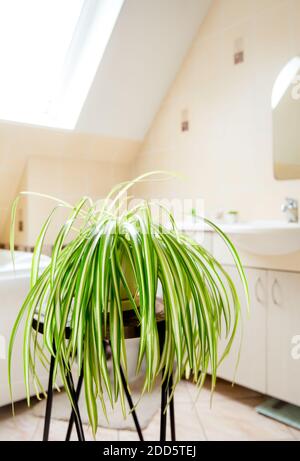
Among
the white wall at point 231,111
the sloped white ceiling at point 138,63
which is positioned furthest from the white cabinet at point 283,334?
the sloped white ceiling at point 138,63

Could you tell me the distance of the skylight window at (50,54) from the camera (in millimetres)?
2406

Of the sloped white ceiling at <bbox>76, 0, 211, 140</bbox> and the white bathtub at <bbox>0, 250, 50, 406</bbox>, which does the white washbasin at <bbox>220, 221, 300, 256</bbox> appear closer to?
the white bathtub at <bbox>0, 250, 50, 406</bbox>

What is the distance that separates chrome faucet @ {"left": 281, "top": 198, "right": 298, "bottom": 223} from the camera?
218 cm

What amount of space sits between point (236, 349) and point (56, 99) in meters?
1.89

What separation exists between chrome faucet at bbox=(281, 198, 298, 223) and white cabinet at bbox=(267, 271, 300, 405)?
0.39 meters

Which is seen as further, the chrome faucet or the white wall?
A: the white wall

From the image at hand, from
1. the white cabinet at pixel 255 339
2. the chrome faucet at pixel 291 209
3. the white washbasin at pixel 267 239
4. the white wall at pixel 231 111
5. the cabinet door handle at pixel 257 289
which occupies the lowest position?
the white cabinet at pixel 255 339

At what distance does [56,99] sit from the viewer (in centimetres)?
267

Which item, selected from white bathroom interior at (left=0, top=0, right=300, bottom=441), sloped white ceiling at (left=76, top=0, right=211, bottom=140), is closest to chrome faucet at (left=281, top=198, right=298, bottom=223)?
white bathroom interior at (left=0, top=0, right=300, bottom=441)

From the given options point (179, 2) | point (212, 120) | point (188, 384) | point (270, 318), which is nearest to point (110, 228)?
point (270, 318)

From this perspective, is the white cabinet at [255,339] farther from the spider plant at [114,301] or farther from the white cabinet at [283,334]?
the spider plant at [114,301]

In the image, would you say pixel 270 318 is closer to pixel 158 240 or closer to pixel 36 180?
pixel 158 240

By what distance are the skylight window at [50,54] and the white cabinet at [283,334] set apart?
164cm

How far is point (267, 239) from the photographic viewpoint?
5.85 feet
